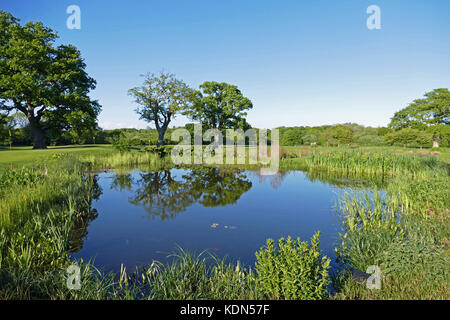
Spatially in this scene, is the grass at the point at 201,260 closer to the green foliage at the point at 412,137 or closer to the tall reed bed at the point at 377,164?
the tall reed bed at the point at 377,164

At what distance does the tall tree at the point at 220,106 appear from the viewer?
32.1m

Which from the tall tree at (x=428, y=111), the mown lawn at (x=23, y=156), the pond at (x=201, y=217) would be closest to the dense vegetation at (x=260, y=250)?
the pond at (x=201, y=217)

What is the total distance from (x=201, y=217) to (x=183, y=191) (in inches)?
139

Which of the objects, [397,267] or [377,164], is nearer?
[397,267]

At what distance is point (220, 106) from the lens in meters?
32.9

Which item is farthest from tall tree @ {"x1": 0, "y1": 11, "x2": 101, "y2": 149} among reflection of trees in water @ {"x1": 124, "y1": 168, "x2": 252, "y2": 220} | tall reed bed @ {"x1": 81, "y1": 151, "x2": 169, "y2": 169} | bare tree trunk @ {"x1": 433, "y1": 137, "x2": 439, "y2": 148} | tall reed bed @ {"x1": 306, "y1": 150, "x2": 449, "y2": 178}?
bare tree trunk @ {"x1": 433, "y1": 137, "x2": 439, "y2": 148}

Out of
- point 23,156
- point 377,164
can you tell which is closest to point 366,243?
point 377,164

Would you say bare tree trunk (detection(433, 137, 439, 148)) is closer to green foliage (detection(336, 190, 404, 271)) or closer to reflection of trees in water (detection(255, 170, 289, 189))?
reflection of trees in water (detection(255, 170, 289, 189))

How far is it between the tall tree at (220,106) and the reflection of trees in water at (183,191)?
19.1m

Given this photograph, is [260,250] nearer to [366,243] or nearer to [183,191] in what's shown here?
[366,243]

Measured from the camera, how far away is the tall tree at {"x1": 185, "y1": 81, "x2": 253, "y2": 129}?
32.1 m

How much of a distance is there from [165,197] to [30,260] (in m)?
5.57
